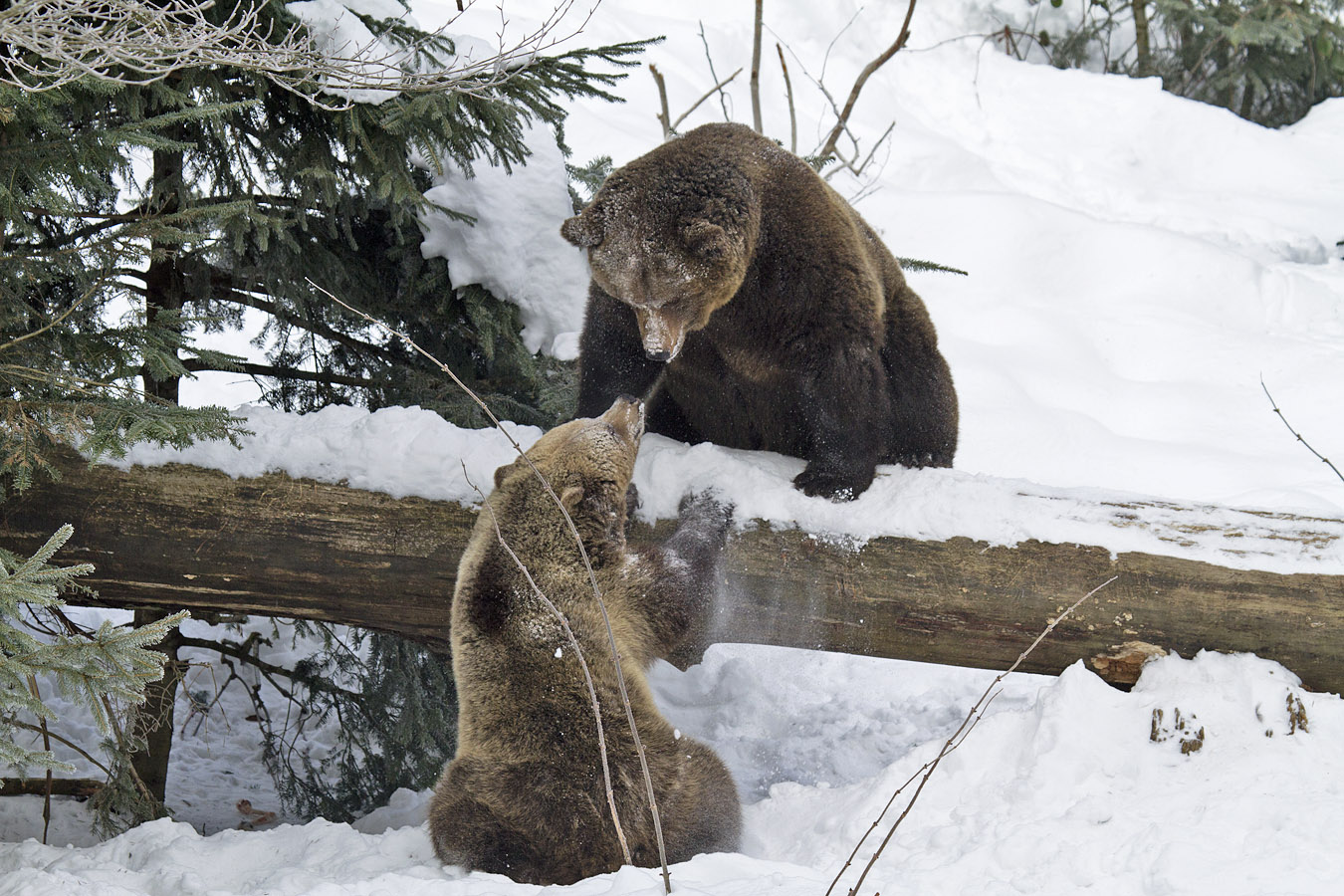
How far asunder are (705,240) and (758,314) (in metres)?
0.60

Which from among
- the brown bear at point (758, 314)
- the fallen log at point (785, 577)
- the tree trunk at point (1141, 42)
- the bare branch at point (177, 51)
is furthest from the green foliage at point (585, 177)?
the tree trunk at point (1141, 42)

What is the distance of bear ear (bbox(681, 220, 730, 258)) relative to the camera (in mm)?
4113

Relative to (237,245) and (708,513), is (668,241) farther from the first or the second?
(237,245)

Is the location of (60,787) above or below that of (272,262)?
below

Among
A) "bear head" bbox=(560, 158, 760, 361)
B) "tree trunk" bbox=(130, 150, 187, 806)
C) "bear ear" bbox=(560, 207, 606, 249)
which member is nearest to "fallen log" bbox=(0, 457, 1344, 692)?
"bear head" bbox=(560, 158, 760, 361)

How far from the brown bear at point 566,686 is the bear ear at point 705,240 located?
32.7 inches

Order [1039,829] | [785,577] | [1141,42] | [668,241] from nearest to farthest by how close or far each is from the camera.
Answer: [1039,829] → [668,241] → [785,577] → [1141,42]

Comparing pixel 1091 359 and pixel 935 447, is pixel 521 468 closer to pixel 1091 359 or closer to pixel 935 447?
pixel 935 447

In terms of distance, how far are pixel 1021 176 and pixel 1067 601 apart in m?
12.8

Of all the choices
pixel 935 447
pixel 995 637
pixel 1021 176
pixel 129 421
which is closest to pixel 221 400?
pixel 129 421

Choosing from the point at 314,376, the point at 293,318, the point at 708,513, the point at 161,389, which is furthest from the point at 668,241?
the point at 161,389

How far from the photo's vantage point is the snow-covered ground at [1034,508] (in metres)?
3.61

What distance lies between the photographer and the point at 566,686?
3.71 meters

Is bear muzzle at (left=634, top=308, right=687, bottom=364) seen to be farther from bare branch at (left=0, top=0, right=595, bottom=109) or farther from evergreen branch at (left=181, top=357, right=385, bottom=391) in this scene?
evergreen branch at (left=181, top=357, right=385, bottom=391)
